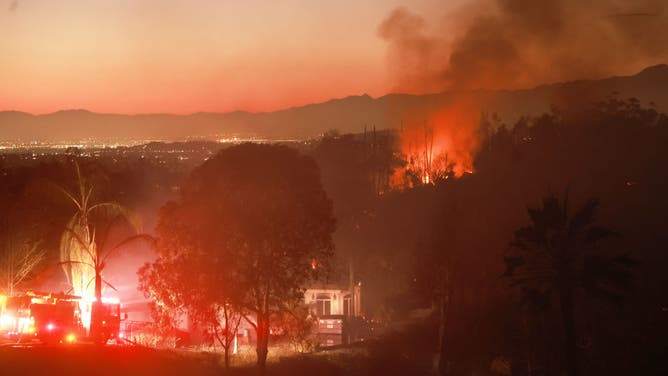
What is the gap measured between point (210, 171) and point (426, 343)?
61.1ft

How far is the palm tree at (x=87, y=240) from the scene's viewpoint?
34.4 metres

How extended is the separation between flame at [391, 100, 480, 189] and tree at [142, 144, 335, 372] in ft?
224

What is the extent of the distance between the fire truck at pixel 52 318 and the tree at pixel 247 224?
435 cm

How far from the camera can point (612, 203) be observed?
57344 millimetres

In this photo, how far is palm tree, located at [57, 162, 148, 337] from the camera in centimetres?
3441

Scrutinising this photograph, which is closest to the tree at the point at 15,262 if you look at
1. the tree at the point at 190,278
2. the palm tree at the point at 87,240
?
the palm tree at the point at 87,240

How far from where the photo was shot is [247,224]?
33.7 meters

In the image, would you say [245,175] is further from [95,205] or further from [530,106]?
[530,106]

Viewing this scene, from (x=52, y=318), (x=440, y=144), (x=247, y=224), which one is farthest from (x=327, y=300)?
(x=440, y=144)

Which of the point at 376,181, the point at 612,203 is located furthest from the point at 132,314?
the point at 376,181

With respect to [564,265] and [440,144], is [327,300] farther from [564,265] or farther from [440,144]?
[440,144]

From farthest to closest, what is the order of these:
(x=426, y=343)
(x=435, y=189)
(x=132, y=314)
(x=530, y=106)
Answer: (x=530, y=106), (x=435, y=189), (x=132, y=314), (x=426, y=343)

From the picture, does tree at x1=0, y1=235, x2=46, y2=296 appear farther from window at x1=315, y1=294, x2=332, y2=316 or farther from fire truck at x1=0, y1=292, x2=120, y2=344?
window at x1=315, y1=294, x2=332, y2=316

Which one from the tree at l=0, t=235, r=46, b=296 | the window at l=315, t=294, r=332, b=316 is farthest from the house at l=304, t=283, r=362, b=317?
the tree at l=0, t=235, r=46, b=296
